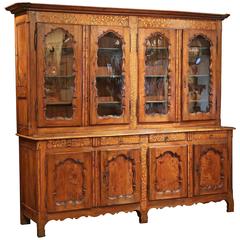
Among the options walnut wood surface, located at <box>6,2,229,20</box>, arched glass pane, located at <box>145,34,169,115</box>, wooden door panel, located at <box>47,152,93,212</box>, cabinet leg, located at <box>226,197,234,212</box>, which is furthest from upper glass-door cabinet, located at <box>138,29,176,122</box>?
cabinet leg, located at <box>226,197,234,212</box>

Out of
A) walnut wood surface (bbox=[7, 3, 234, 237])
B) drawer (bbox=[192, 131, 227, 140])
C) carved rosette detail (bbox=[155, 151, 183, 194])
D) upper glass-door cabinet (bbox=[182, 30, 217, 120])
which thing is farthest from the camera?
upper glass-door cabinet (bbox=[182, 30, 217, 120])

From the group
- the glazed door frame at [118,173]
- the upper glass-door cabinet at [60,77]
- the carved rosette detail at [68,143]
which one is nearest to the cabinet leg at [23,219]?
the glazed door frame at [118,173]

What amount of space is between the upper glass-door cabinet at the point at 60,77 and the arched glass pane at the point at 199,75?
5.11ft

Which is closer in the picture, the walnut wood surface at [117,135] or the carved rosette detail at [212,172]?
the walnut wood surface at [117,135]

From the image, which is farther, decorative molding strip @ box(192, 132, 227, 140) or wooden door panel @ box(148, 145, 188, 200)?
decorative molding strip @ box(192, 132, 227, 140)

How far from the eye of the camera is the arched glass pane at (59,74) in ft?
22.7

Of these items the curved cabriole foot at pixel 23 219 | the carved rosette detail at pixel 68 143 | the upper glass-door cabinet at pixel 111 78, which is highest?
the upper glass-door cabinet at pixel 111 78

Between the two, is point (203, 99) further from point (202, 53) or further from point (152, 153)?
point (152, 153)

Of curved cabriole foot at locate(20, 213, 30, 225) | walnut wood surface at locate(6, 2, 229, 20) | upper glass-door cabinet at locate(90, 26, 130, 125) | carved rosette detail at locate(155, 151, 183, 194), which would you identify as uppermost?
walnut wood surface at locate(6, 2, 229, 20)

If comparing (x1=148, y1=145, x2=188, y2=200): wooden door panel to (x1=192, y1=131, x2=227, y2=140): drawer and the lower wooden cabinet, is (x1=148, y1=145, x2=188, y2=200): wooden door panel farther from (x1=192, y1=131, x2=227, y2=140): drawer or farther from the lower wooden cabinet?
(x1=192, y1=131, x2=227, y2=140): drawer

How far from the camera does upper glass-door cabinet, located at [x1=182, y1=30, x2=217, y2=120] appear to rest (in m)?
7.72

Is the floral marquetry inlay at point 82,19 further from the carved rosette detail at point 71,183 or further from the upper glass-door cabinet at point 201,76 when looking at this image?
the carved rosette detail at point 71,183

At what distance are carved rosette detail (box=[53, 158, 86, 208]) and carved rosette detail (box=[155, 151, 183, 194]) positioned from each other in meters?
0.98

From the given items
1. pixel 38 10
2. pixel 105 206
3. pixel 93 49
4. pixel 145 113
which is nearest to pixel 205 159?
pixel 145 113
